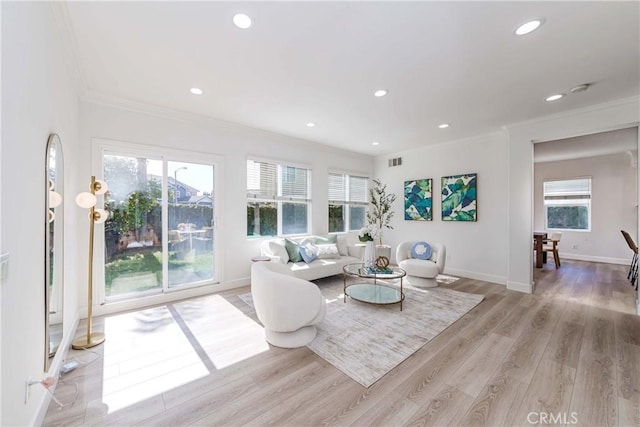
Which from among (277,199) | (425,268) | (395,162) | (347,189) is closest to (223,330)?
(277,199)

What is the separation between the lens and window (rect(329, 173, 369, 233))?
6031 millimetres

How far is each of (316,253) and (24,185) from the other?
12.1 feet

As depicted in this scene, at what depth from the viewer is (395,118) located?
4012 mm

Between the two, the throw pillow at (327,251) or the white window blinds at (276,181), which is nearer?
the white window blinds at (276,181)

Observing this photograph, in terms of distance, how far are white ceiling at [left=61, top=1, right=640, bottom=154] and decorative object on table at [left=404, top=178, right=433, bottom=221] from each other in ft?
6.71

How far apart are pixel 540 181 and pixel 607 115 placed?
15.0 feet

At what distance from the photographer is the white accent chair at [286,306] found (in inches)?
93.7

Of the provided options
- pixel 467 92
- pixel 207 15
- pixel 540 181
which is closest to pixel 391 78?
pixel 467 92

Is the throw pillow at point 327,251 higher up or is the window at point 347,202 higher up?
the window at point 347,202

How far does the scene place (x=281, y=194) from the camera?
5.02m

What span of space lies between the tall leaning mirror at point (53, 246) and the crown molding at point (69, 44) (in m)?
0.85

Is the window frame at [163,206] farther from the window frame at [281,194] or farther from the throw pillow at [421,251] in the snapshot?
the throw pillow at [421,251]

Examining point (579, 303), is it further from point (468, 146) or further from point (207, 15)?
point (207, 15)

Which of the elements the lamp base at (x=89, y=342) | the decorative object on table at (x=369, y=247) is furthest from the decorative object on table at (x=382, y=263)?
the lamp base at (x=89, y=342)
